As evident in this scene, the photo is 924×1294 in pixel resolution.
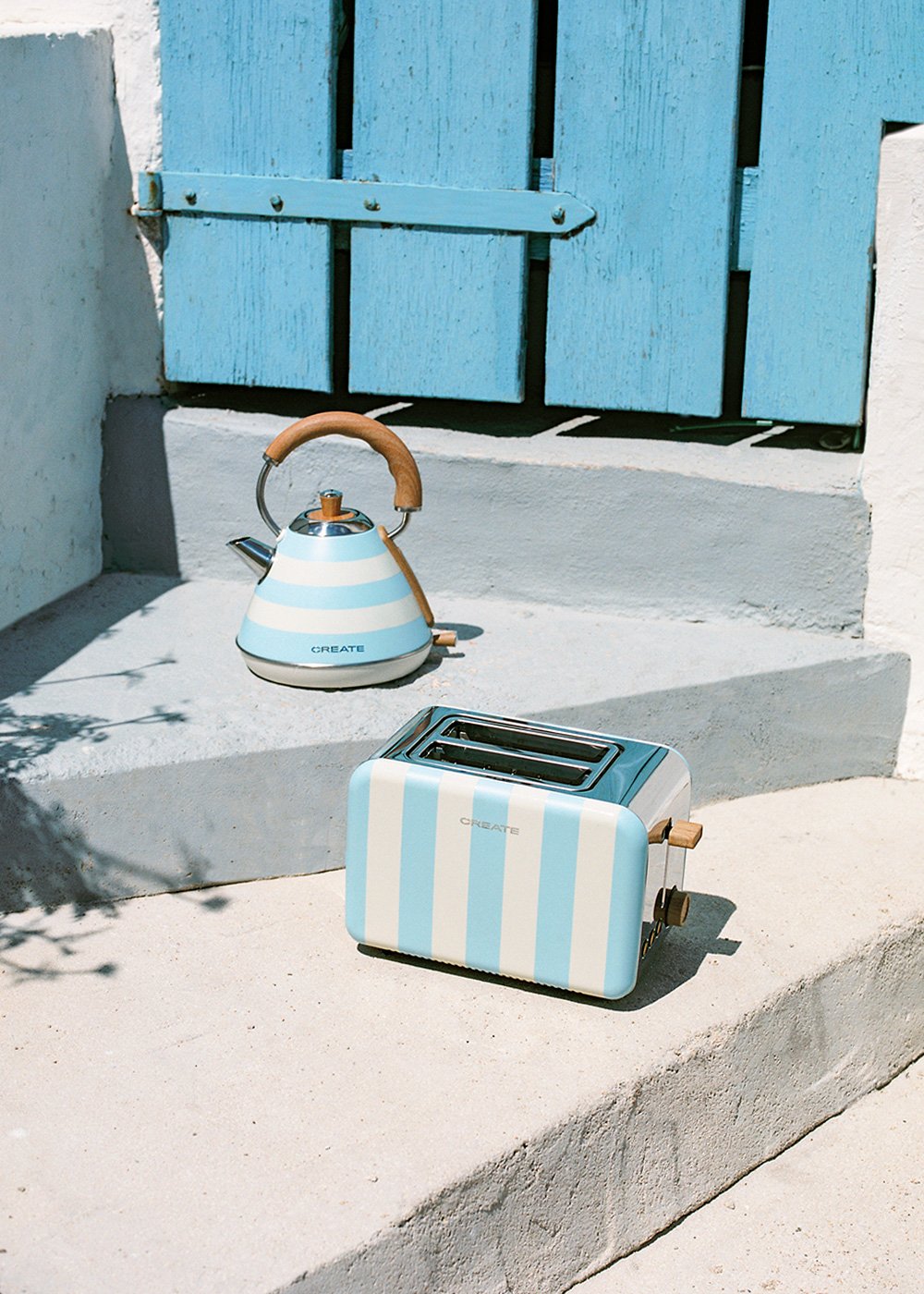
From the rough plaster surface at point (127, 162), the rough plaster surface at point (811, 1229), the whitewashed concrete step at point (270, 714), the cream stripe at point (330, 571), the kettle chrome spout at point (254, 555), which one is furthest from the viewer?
the rough plaster surface at point (127, 162)

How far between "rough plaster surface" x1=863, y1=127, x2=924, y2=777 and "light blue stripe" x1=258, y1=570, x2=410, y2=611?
1.03 metres

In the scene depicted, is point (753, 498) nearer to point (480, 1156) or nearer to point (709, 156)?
point (709, 156)

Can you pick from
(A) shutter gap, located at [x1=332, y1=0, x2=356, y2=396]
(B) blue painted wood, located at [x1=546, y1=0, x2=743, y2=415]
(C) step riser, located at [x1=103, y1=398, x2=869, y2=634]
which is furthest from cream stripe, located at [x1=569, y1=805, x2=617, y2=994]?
(A) shutter gap, located at [x1=332, y1=0, x2=356, y2=396]

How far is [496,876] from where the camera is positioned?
7.07 ft

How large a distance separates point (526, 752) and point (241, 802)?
54cm

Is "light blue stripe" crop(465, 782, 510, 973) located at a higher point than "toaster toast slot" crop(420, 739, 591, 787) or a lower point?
lower

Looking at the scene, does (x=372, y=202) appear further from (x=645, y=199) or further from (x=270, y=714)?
(x=270, y=714)

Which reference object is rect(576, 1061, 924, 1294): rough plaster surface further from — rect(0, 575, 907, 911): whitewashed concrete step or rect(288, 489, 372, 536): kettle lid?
rect(288, 489, 372, 536): kettle lid

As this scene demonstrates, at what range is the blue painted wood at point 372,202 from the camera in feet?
9.94

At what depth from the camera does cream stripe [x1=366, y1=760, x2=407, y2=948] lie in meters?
2.19

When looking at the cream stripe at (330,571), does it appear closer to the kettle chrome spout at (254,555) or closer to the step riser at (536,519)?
the kettle chrome spout at (254,555)

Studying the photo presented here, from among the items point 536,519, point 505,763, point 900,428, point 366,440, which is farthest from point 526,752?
point 900,428

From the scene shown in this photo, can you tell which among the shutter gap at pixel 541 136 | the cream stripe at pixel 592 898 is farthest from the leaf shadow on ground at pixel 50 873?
the shutter gap at pixel 541 136

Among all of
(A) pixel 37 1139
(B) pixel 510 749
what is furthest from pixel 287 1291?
(B) pixel 510 749
